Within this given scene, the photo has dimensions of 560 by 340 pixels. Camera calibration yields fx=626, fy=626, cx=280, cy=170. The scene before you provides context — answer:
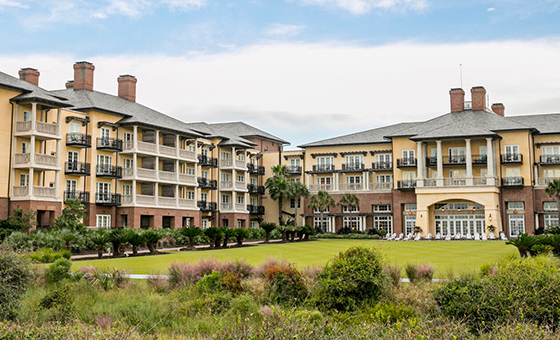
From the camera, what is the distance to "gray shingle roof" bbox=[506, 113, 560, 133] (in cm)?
6228

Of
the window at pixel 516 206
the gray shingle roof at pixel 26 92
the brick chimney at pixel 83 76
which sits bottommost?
the window at pixel 516 206

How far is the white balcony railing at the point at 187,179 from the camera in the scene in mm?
55812

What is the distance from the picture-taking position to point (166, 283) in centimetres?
1830

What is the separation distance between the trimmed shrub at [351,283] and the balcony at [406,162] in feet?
160

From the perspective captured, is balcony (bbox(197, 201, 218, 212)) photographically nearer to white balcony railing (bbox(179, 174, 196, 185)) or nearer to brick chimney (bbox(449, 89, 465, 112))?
white balcony railing (bbox(179, 174, 196, 185))

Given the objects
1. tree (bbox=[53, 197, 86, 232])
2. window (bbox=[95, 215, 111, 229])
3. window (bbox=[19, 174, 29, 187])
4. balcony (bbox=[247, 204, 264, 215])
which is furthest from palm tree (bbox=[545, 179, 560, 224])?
window (bbox=[19, 174, 29, 187])

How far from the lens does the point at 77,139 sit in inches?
1797

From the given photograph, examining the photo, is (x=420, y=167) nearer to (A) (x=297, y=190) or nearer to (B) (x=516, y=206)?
(B) (x=516, y=206)

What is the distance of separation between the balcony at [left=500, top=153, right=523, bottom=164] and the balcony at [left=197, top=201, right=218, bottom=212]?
28314 mm

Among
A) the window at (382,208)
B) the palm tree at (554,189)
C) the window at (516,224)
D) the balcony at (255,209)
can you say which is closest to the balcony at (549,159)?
the palm tree at (554,189)

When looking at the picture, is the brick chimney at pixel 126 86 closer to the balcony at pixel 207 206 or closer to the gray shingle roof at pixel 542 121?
the balcony at pixel 207 206

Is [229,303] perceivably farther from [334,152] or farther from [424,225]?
[334,152]

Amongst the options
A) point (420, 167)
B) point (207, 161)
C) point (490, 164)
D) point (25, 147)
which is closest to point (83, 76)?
point (25, 147)

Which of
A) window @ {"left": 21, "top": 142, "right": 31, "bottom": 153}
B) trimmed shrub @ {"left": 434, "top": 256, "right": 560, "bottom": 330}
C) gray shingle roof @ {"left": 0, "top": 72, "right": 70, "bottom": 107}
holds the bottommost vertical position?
trimmed shrub @ {"left": 434, "top": 256, "right": 560, "bottom": 330}
